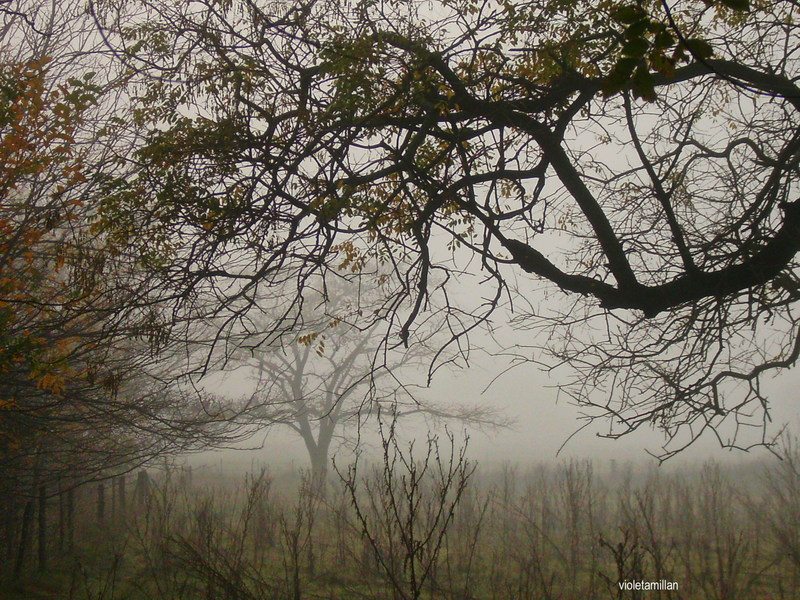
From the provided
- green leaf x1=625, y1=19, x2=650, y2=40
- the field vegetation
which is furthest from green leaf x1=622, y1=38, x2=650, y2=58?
the field vegetation

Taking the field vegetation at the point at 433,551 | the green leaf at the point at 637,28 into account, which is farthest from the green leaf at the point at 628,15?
the field vegetation at the point at 433,551

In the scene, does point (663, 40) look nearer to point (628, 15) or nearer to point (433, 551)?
point (628, 15)

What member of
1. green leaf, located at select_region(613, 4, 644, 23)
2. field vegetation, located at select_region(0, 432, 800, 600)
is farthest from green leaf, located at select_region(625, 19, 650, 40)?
field vegetation, located at select_region(0, 432, 800, 600)

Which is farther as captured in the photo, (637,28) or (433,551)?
(433,551)

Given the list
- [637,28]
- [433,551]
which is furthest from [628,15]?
[433,551]

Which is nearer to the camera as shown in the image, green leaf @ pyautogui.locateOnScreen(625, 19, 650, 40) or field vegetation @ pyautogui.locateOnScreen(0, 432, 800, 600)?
green leaf @ pyautogui.locateOnScreen(625, 19, 650, 40)

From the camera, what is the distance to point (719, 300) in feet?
14.2

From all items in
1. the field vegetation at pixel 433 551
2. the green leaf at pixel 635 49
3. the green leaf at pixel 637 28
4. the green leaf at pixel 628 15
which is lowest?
the field vegetation at pixel 433 551

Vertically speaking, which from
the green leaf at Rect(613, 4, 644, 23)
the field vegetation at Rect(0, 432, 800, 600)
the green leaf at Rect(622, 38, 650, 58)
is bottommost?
the field vegetation at Rect(0, 432, 800, 600)

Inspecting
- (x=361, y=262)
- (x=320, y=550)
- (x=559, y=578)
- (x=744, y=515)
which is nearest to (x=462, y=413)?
Result: (x=744, y=515)

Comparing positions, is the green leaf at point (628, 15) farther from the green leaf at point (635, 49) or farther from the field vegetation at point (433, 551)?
the field vegetation at point (433, 551)

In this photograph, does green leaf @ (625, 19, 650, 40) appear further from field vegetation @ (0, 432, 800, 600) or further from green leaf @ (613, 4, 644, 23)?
field vegetation @ (0, 432, 800, 600)

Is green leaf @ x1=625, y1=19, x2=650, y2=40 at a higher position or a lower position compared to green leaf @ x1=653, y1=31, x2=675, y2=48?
higher

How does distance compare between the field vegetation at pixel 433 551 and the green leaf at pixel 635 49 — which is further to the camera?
the field vegetation at pixel 433 551
